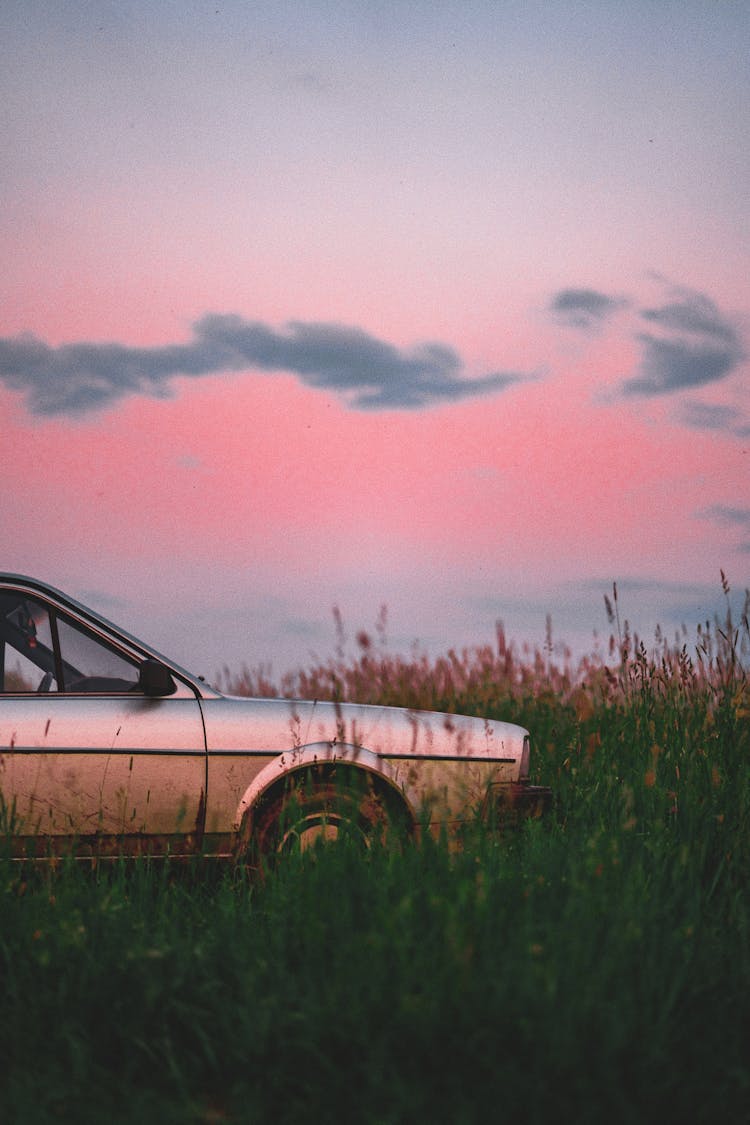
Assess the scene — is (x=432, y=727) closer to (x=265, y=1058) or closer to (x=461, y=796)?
(x=461, y=796)

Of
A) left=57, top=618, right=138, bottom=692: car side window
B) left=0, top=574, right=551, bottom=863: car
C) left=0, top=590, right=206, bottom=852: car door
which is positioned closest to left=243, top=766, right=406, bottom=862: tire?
left=0, top=574, right=551, bottom=863: car

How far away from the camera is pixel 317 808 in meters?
5.72

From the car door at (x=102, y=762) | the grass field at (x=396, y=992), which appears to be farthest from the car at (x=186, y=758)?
the grass field at (x=396, y=992)

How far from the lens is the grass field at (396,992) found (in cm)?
324

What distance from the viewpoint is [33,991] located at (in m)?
4.04

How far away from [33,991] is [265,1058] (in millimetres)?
1108

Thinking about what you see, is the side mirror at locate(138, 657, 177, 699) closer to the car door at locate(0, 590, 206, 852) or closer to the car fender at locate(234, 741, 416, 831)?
the car door at locate(0, 590, 206, 852)

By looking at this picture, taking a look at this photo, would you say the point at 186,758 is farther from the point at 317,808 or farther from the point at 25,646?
the point at 25,646

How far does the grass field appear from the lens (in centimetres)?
324

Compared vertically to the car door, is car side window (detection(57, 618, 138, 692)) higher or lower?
higher

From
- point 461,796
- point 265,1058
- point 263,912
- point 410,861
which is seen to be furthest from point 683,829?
point 265,1058

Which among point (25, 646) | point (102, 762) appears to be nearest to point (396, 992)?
point (102, 762)

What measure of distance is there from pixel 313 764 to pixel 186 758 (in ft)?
2.18

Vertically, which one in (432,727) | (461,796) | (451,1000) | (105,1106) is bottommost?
(105,1106)
